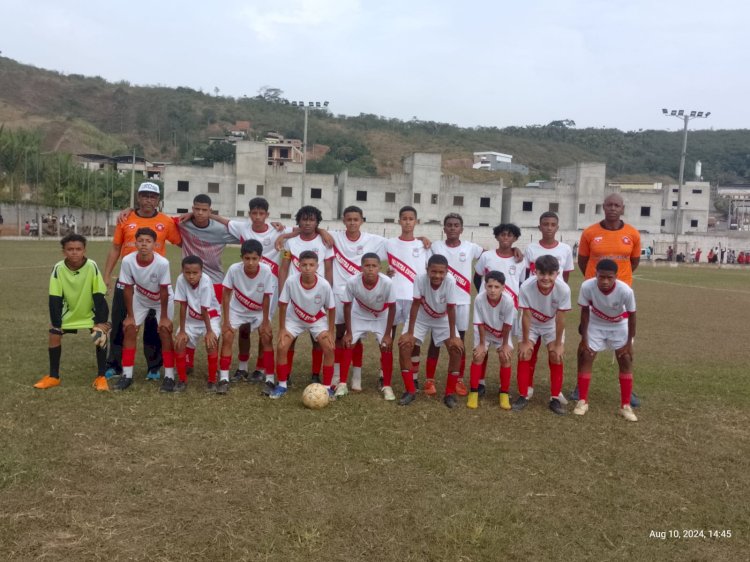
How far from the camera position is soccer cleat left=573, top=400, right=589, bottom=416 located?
5931mm

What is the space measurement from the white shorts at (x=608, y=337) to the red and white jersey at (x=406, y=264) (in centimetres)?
187

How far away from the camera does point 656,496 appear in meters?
4.12

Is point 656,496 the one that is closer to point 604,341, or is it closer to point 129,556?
point 604,341

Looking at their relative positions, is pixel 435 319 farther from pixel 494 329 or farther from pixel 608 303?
pixel 608 303

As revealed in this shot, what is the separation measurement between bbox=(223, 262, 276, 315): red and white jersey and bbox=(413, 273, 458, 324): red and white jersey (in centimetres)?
156

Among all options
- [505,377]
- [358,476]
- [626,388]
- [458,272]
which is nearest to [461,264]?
[458,272]

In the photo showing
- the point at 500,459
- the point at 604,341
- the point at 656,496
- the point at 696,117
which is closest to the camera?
the point at 656,496

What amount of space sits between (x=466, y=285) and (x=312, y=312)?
1756 millimetres

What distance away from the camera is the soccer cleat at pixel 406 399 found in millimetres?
6012

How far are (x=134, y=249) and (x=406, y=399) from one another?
3426 mm

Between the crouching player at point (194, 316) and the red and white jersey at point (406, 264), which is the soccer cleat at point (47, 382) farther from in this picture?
the red and white jersey at point (406, 264)

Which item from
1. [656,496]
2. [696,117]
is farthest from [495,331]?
[696,117]

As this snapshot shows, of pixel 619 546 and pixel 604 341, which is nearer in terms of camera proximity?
pixel 619 546

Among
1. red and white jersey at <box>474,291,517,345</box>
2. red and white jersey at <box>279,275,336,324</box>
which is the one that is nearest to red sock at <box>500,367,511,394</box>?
red and white jersey at <box>474,291,517,345</box>
